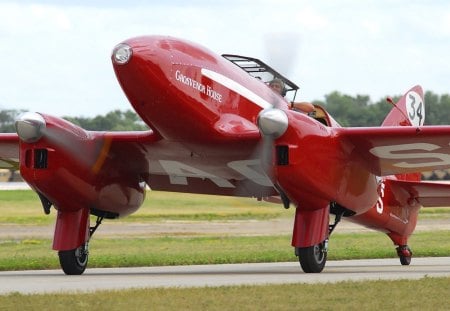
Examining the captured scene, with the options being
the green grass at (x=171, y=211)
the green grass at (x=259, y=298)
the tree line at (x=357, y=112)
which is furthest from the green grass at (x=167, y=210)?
the green grass at (x=259, y=298)

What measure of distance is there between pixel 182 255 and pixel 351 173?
26.7ft

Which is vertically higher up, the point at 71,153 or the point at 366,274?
the point at 71,153

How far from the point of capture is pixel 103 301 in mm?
13953

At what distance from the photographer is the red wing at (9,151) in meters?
21.7

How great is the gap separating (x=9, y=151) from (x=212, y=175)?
13.9 feet

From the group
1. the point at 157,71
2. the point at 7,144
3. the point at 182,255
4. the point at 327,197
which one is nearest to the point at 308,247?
the point at 327,197

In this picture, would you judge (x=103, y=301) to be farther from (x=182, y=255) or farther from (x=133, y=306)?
(x=182, y=255)

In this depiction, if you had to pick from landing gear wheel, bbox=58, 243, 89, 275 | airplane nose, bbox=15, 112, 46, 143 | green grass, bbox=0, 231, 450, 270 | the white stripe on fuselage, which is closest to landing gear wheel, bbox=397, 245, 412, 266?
green grass, bbox=0, 231, 450, 270

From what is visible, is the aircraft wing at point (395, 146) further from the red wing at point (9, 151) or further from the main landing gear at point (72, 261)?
the red wing at point (9, 151)

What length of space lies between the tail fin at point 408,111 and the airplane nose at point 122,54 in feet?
27.1

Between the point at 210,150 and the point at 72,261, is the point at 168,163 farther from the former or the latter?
the point at 72,261

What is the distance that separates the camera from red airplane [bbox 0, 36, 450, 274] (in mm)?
18594

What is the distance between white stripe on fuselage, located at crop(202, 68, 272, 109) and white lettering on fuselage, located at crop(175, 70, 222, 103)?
0.21 meters

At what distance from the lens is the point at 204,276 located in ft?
65.4
